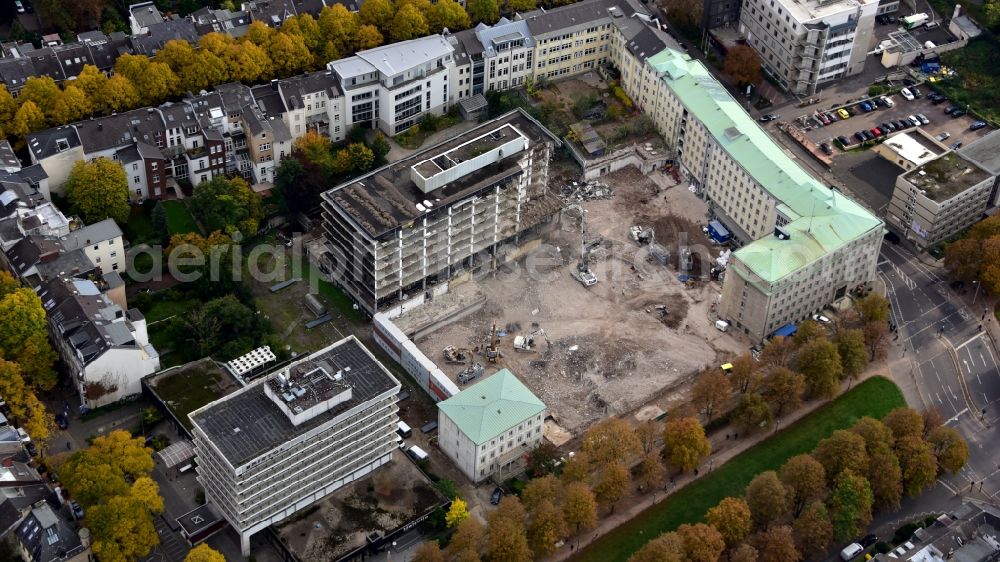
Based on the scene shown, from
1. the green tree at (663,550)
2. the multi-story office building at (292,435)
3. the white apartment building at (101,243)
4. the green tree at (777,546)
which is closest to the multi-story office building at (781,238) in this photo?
the green tree at (777,546)

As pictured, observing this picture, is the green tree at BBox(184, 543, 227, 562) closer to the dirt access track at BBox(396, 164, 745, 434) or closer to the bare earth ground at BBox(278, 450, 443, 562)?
the bare earth ground at BBox(278, 450, 443, 562)

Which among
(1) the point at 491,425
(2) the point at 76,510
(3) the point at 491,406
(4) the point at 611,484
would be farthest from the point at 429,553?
(2) the point at 76,510

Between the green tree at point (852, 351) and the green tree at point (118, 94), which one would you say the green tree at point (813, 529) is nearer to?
the green tree at point (852, 351)

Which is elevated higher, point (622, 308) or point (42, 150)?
point (42, 150)

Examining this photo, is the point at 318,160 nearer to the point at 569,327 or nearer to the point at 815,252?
the point at 569,327

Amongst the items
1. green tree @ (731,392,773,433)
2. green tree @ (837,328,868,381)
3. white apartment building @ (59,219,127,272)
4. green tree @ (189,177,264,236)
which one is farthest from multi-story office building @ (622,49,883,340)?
white apartment building @ (59,219,127,272)

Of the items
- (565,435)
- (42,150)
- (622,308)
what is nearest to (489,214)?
(622,308)
